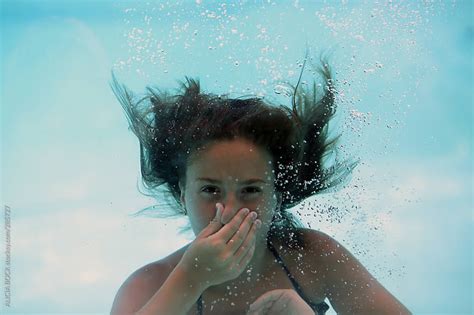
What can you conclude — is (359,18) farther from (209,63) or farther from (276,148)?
(276,148)

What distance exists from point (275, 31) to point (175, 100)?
3.46 feet

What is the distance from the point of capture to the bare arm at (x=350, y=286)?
92.8 inches

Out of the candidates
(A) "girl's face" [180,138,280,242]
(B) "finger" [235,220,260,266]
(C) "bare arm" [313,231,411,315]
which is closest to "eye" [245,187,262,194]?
(A) "girl's face" [180,138,280,242]

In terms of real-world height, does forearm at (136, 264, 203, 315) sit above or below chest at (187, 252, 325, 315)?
below

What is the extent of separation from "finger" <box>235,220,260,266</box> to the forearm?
17 cm

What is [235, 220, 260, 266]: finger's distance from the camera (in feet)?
6.36

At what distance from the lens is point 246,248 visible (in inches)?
76.7

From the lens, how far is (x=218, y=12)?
352 cm

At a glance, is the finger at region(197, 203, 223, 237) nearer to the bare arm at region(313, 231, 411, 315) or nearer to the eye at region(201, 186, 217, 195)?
the eye at region(201, 186, 217, 195)

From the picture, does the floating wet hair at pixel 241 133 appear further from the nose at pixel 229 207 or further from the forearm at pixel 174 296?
the forearm at pixel 174 296

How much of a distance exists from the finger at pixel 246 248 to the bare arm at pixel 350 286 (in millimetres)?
628

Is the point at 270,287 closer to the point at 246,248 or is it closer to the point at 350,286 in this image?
the point at 350,286

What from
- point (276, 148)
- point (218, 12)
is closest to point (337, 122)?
point (276, 148)

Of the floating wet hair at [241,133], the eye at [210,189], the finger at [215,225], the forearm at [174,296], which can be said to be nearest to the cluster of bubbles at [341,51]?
the floating wet hair at [241,133]
